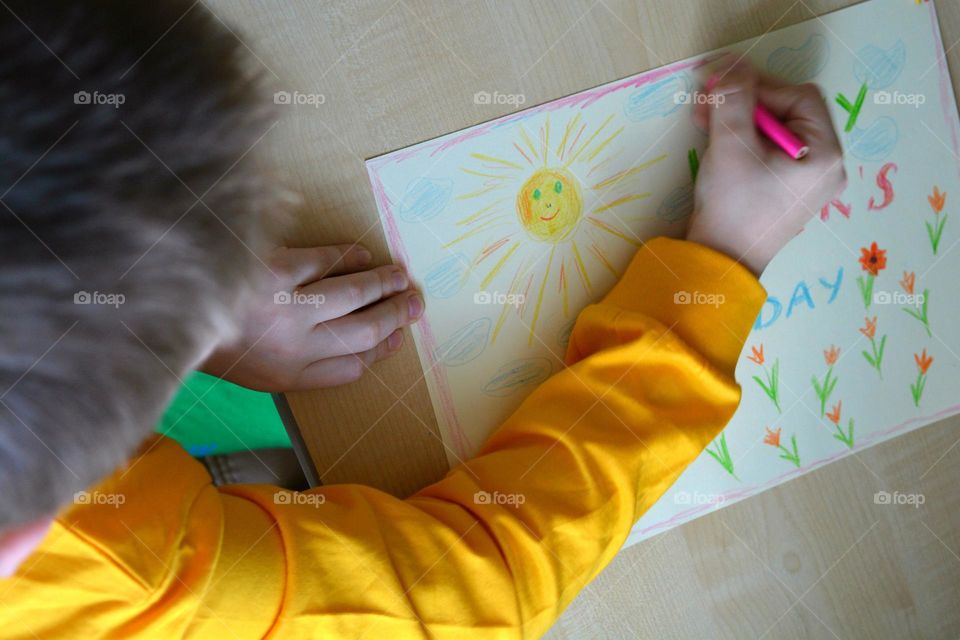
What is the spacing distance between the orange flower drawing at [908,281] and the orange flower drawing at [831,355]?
0.10 meters

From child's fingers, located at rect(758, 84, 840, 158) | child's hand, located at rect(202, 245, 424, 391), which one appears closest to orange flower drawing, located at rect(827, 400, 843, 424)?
child's fingers, located at rect(758, 84, 840, 158)

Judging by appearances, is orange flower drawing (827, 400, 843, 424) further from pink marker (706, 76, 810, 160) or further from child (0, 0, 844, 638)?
pink marker (706, 76, 810, 160)

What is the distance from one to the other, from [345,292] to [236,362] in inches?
4.5

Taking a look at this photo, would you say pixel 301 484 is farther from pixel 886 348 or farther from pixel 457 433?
pixel 886 348

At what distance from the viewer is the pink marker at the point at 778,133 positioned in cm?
68

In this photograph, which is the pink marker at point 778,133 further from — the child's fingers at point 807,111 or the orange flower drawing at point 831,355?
the orange flower drawing at point 831,355

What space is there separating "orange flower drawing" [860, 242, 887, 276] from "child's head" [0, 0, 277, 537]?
62cm

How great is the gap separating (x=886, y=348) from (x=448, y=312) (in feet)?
1.50

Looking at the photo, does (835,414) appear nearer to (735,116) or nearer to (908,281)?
(908,281)

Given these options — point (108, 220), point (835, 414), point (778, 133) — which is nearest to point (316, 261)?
point (108, 220)

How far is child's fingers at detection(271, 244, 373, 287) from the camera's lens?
2.05 feet

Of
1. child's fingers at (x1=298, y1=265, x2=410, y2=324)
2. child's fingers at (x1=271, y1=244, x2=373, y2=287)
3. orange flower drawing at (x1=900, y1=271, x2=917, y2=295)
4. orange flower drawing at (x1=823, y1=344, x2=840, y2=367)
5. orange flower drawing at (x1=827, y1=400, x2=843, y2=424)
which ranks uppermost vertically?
child's fingers at (x1=271, y1=244, x2=373, y2=287)

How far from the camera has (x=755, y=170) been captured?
0.68m

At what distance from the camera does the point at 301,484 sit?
77 cm
